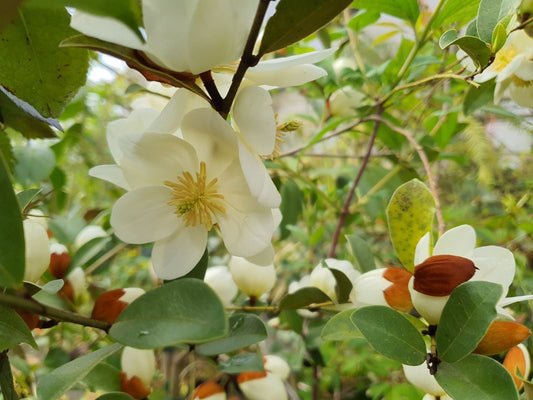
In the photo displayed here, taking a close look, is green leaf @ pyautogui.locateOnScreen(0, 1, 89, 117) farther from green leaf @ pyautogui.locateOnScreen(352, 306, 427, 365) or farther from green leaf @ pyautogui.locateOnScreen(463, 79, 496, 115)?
green leaf @ pyautogui.locateOnScreen(463, 79, 496, 115)

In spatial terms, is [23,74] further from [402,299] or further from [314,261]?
[314,261]

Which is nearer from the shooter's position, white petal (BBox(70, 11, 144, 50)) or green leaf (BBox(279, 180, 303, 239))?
white petal (BBox(70, 11, 144, 50))

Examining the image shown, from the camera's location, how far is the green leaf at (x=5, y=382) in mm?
290

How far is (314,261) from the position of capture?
3.18ft

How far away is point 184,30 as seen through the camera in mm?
231

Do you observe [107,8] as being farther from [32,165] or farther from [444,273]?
[32,165]

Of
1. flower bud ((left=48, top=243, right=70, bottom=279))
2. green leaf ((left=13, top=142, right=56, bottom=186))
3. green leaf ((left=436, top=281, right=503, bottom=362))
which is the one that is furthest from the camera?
green leaf ((left=13, top=142, right=56, bottom=186))

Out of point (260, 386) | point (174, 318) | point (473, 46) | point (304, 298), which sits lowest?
point (260, 386)

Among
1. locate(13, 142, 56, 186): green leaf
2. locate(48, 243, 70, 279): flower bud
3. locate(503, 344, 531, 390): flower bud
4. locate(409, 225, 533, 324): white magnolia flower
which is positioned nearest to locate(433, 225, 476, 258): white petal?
locate(409, 225, 533, 324): white magnolia flower

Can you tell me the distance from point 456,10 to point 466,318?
0.36 m

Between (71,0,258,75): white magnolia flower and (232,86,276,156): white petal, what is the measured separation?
0.09ft

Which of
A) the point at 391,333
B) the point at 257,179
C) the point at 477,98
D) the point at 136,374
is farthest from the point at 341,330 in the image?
the point at 477,98

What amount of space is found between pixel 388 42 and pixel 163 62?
154 centimetres

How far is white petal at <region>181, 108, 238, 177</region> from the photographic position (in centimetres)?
26
